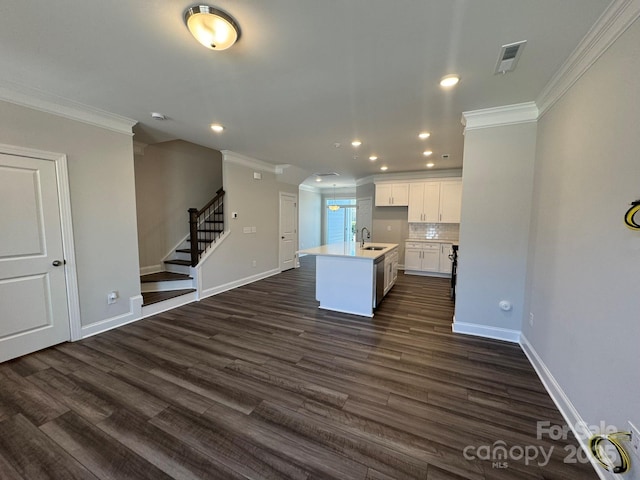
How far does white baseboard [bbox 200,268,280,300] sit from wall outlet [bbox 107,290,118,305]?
132 centimetres

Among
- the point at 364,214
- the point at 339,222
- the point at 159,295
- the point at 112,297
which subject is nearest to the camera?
the point at 112,297

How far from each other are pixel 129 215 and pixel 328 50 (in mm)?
3269

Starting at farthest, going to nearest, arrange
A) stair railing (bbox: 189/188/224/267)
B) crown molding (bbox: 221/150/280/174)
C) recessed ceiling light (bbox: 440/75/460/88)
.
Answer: stair railing (bbox: 189/188/224/267)
crown molding (bbox: 221/150/280/174)
recessed ceiling light (bbox: 440/75/460/88)

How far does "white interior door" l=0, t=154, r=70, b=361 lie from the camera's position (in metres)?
2.50

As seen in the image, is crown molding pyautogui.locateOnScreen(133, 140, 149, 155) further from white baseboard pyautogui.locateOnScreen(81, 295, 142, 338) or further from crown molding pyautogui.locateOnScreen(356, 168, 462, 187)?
crown molding pyautogui.locateOnScreen(356, 168, 462, 187)

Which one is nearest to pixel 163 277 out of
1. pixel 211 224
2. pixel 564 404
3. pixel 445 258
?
pixel 211 224

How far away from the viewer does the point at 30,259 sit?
264 centimetres

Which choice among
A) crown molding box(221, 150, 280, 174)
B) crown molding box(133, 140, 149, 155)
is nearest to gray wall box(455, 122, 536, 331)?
crown molding box(221, 150, 280, 174)

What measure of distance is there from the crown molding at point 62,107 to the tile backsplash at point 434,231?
6359mm

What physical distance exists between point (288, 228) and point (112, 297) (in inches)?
166

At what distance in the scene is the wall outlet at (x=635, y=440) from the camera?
4.01 feet

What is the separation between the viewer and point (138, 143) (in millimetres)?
4496

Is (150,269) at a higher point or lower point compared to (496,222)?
lower

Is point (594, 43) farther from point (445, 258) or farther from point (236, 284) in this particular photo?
point (236, 284)
